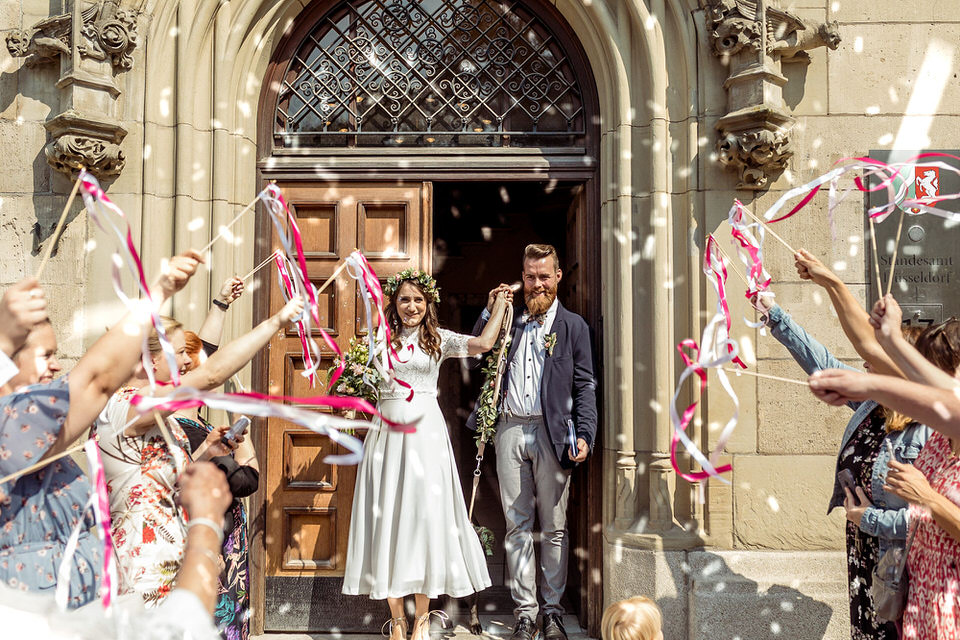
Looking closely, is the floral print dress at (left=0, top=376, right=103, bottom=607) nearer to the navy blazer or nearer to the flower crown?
the flower crown

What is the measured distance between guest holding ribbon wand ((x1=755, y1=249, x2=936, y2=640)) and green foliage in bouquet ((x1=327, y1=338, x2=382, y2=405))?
233 cm

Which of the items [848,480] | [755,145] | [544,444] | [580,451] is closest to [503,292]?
[544,444]

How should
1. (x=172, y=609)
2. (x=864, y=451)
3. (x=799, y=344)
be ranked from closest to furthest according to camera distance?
(x=172, y=609)
(x=864, y=451)
(x=799, y=344)

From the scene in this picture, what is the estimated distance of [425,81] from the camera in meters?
5.63

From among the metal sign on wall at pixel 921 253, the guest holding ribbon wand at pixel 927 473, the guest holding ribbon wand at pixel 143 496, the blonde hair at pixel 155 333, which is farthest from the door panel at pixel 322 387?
the guest holding ribbon wand at pixel 927 473

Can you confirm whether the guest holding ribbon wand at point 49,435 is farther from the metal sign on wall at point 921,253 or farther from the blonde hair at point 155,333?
the metal sign on wall at point 921,253

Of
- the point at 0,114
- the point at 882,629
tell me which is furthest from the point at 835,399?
the point at 0,114

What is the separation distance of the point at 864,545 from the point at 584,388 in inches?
74.4

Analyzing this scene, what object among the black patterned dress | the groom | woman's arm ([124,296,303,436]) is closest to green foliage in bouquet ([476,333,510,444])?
the groom

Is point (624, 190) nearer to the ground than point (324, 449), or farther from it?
farther from it

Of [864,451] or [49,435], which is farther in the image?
[864,451]

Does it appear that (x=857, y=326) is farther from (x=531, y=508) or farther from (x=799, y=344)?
(x=531, y=508)

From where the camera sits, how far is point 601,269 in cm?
543

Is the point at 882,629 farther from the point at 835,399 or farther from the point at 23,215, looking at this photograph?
the point at 23,215
